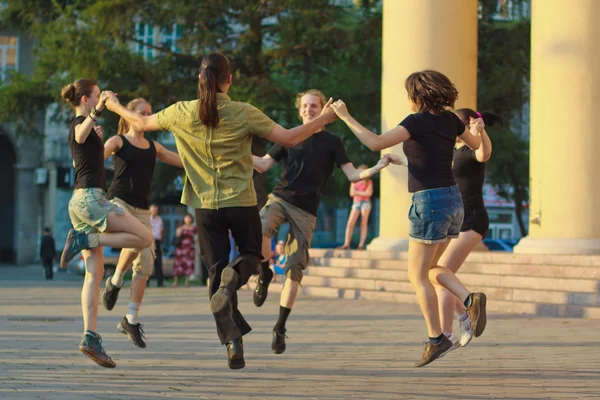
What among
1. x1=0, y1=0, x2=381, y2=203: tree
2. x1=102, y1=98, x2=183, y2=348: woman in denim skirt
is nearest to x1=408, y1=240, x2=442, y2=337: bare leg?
x1=102, y1=98, x2=183, y2=348: woman in denim skirt

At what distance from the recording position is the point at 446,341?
8867 mm

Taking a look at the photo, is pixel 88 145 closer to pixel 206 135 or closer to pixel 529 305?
pixel 206 135

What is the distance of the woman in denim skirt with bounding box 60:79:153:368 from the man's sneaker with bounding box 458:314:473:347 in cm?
256

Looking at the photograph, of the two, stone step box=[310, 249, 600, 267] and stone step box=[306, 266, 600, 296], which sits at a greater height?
stone step box=[310, 249, 600, 267]

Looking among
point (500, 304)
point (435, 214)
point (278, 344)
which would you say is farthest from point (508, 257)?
point (435, 214)

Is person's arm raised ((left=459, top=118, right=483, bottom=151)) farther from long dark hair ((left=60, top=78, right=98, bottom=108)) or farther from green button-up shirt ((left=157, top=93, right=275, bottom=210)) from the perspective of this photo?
long dark hair ((left=60, top=78, right=98, bottom=108))

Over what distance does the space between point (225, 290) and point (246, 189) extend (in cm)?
68

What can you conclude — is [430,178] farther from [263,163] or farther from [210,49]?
A: [210,49]

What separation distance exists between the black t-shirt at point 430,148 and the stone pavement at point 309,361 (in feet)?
4.54

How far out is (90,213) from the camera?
367 inches

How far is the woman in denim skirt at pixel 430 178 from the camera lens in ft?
28.4

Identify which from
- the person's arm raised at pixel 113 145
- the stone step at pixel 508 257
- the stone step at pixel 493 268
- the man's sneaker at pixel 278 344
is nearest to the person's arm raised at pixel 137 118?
the person's arm raised at pixel 113 145

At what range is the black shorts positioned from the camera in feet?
34.1

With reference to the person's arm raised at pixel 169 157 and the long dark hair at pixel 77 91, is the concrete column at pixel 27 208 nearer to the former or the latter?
the person's arm raised at pixel 169 157
